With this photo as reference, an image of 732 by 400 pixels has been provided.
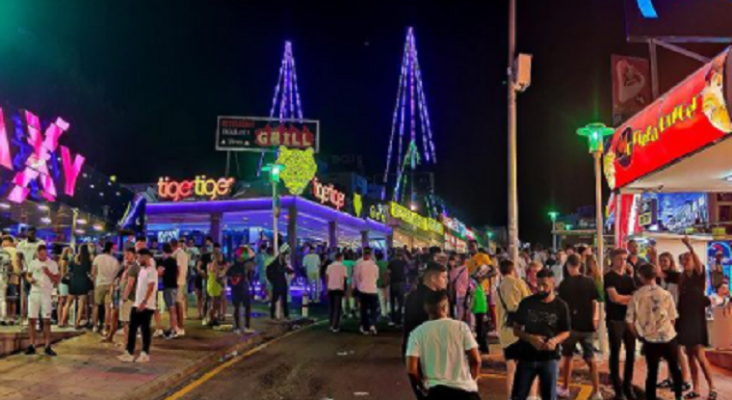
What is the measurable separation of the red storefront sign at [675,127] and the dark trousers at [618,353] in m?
2.83

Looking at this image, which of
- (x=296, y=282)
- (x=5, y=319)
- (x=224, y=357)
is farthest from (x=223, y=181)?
(x=224, y=357)

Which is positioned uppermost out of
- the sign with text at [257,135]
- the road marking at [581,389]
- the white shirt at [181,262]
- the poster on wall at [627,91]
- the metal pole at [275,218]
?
the sign with text at [257,135]

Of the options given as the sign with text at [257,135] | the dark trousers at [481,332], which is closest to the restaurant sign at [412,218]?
the sign with text at [257,135]

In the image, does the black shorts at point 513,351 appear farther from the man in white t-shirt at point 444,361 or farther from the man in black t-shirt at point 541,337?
the man in white t-shirt at point 444,361

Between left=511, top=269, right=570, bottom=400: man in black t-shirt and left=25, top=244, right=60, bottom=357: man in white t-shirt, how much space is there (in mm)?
7707

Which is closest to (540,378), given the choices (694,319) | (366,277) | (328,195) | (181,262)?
(694,319)

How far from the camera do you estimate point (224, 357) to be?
11.4 m

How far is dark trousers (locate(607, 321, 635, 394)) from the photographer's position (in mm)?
8141

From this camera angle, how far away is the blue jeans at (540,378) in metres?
6.10

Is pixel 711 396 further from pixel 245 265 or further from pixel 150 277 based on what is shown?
pixel 245 265

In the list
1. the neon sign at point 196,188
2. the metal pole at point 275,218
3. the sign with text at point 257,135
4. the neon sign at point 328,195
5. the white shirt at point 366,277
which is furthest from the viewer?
the sign with text at point 257,135

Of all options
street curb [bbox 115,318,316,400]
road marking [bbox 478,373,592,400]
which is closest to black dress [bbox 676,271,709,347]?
road marking [bbox 478,373,592,400]

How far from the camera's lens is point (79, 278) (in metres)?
12.6

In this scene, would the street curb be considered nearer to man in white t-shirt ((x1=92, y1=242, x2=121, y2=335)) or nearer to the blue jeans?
man in white t-shirt ((x1=92, y1=242, x2=121, y2=335))
